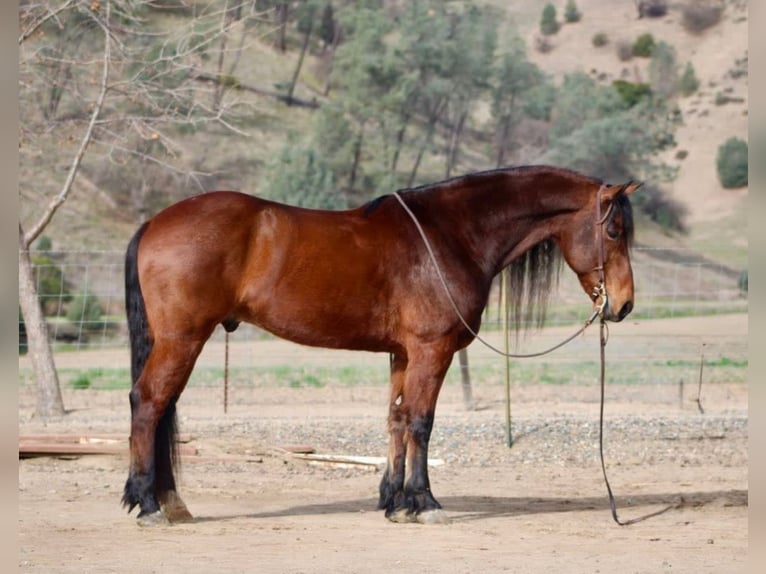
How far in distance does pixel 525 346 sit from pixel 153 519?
12.4 m

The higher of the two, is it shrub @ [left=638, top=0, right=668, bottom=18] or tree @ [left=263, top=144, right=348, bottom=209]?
shrub @ [left=638, top=0, right=668, bottom=18]

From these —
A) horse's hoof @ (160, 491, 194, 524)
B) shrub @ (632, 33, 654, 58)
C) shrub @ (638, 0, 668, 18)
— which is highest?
shrub @ (638, 0, 668, 18)

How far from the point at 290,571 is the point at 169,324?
1.86m

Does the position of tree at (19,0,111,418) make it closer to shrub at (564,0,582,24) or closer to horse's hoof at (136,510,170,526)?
horse's hoof at (136,510,170,526)

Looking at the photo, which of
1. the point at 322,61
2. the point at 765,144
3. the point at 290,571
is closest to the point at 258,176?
the point at 322,61

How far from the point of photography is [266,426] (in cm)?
1216

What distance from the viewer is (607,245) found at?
747 cm

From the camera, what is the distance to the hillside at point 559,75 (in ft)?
120

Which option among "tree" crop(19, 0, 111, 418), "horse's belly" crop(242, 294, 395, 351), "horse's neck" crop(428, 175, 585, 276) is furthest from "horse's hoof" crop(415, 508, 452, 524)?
"tree" crop(19, 0, 111, 418)

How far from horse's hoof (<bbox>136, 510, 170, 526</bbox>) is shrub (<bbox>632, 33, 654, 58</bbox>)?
62.4 metres

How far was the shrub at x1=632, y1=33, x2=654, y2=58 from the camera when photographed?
6594cm

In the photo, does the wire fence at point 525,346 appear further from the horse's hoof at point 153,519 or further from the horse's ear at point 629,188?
the horse's hoof at point 153,519

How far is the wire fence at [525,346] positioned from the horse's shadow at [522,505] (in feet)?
16.4

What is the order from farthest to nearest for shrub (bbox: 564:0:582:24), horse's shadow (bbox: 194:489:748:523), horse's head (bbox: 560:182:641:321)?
shrub (bbox: 564:0:582:24), horse's shadow (bbox: 194:489:748:523), horse's head (bbox: 560:182:641:321)
